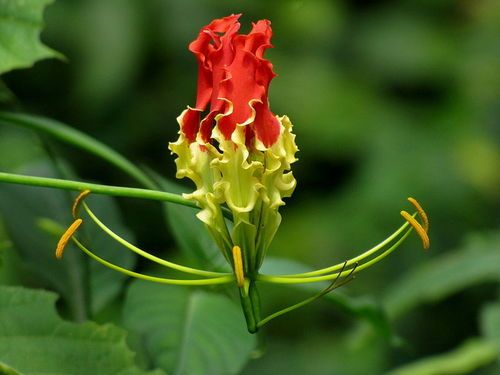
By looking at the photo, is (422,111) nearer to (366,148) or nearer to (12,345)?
(366,148)

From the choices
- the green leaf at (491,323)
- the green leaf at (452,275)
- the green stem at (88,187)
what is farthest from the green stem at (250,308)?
the green leaf at (452,275)

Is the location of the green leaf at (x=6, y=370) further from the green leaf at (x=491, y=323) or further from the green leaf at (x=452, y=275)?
the green leaf at (x=452, y=275)

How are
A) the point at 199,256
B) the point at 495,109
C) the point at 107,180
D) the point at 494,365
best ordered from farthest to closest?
the point at 495,109
the point at 107,180
the point at 494,365
the point at 199,256

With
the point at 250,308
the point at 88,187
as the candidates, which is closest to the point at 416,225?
the point at 250,308

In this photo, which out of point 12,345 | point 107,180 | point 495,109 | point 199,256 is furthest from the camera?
point 495,109

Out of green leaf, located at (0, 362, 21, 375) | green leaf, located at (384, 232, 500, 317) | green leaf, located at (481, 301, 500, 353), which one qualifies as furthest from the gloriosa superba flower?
green leaf, located at (384, 232, 500, 317)

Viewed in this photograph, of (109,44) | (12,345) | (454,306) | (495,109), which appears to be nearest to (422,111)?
(495,109)

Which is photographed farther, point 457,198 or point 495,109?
point 495,109

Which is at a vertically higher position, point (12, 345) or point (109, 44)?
point (12, 345)
